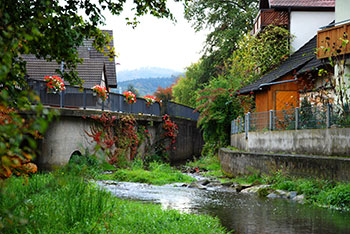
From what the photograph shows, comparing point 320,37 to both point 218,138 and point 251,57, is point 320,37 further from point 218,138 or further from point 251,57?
point 218,138

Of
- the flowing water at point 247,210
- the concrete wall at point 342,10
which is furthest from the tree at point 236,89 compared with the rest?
the flowing water at point 247,210

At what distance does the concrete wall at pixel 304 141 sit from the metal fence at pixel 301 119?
23 centimetres

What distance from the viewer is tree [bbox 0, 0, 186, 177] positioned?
9.44ft

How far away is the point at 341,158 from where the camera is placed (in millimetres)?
13875

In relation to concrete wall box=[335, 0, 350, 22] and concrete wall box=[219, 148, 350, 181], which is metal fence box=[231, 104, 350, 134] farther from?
concrete wall box=[335, 0, 350, 22]

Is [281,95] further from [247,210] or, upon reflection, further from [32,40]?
[32,40]

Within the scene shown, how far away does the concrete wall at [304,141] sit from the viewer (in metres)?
14.6

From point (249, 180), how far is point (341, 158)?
5.14 metres

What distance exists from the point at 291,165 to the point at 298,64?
8.73m

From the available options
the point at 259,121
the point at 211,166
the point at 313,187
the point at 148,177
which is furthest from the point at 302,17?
the point at 313,187

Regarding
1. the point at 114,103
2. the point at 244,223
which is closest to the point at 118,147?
the point at 114,103

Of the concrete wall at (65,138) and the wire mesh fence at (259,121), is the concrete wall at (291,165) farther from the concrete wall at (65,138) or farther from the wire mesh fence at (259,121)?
the concrete wall at (65,138)

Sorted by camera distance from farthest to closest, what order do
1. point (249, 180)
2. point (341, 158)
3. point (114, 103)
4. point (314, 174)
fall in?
point (114, 103) → point (249, 180) → point (314, 174) → point (341, 158)

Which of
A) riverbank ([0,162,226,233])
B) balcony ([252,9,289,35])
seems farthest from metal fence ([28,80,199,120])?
riverbank ([0,162,226,233])
